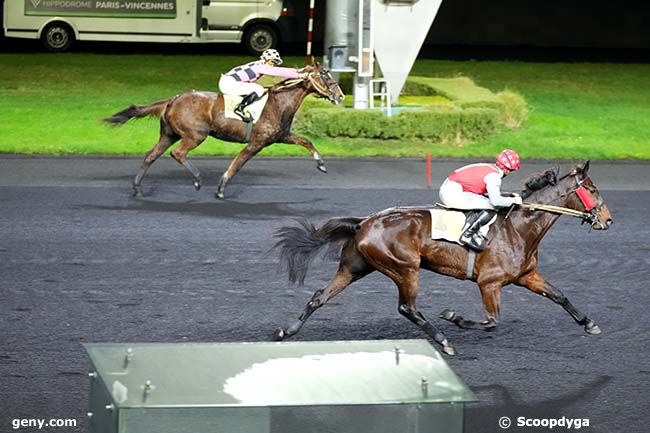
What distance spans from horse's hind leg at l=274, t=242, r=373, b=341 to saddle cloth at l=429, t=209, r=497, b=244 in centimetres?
56

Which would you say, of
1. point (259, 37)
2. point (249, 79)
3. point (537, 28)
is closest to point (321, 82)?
point (249, 79)

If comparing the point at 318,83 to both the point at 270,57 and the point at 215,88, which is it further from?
the point at 215,88

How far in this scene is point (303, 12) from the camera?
30250mm

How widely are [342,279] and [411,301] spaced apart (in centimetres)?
52

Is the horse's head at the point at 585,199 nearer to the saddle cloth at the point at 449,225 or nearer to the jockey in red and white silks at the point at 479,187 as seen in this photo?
the jockey in red and white silks at the point at 479,187

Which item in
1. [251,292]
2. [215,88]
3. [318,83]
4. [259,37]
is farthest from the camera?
[259,37]

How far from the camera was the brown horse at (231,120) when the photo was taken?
50.1 feet

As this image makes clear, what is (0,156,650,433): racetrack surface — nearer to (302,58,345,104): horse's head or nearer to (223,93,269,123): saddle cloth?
(223,93,269,123): saddle cloth

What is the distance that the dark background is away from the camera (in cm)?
3042

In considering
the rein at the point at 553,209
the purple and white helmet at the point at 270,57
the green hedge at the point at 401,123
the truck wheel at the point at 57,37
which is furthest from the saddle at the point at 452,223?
the truck wheel at the point at 57,37

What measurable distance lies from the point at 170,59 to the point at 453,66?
6.05 m

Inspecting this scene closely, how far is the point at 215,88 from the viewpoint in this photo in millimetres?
23672

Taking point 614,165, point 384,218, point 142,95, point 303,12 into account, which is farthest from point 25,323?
point 303,12

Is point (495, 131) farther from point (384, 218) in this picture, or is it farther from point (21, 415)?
point (21, 415)
